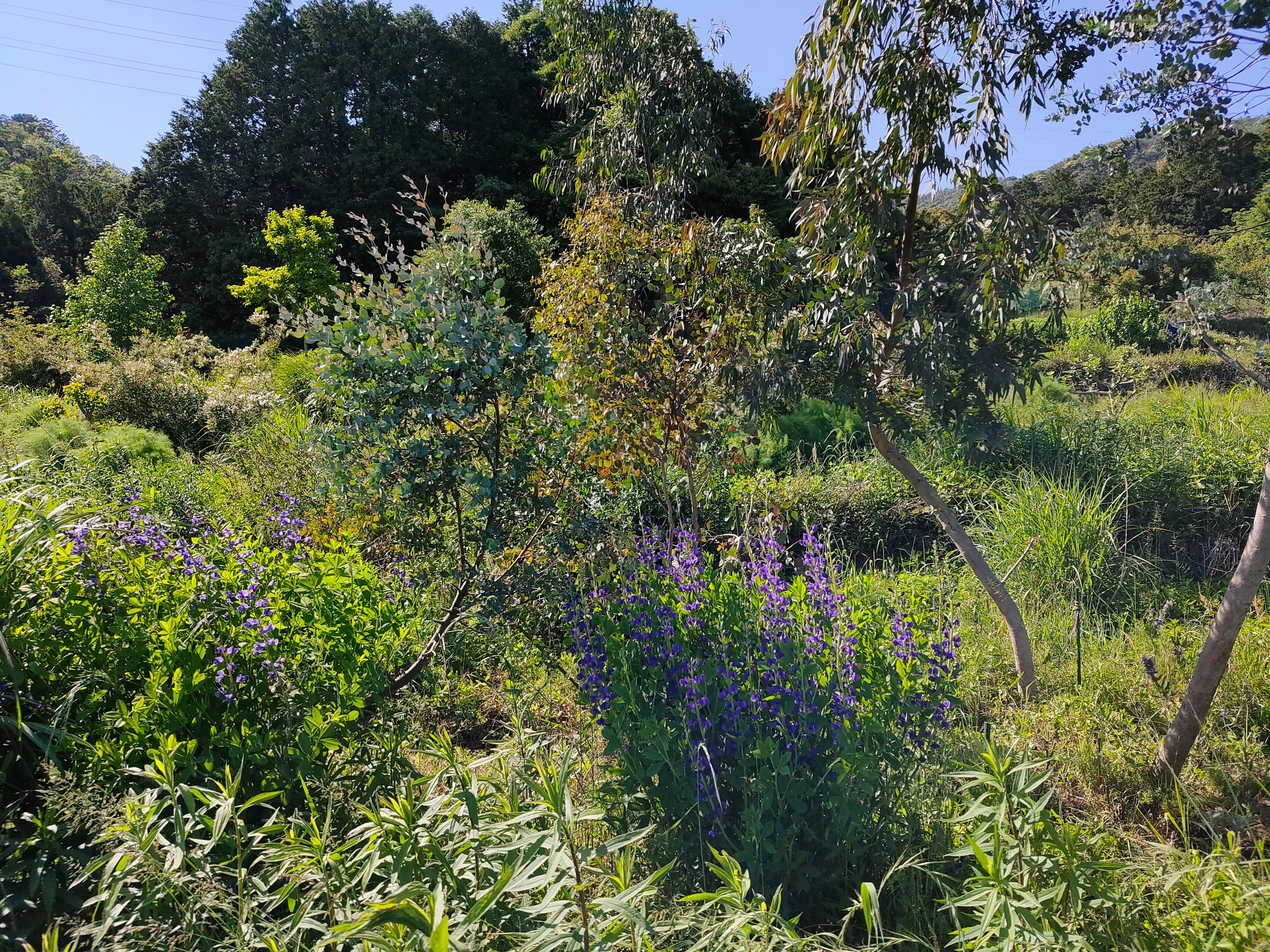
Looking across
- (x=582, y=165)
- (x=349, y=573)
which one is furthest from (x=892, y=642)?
(x=582, y=165)

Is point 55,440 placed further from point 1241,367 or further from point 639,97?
point 1241,367

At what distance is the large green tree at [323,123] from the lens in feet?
66.5

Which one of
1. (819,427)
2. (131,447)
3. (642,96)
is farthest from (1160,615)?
(131,447)

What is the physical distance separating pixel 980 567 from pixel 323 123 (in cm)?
2352

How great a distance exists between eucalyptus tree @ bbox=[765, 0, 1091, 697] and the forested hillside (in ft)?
0.06

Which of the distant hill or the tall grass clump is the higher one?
the distant hill

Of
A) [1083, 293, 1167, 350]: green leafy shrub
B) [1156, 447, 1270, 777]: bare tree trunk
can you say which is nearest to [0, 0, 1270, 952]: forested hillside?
[1156, 447, 1270, 777]: bare tree trunk

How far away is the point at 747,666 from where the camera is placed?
2.34 metres

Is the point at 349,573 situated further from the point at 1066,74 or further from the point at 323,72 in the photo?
the point at 323,72

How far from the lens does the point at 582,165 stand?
22.3ft

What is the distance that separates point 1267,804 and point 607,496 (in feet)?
10.2

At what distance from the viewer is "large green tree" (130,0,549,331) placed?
20.3m

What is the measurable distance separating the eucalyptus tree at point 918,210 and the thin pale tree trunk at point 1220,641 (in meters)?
0.56

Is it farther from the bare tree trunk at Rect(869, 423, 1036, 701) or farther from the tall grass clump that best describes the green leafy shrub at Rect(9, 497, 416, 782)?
the tall grass clump
